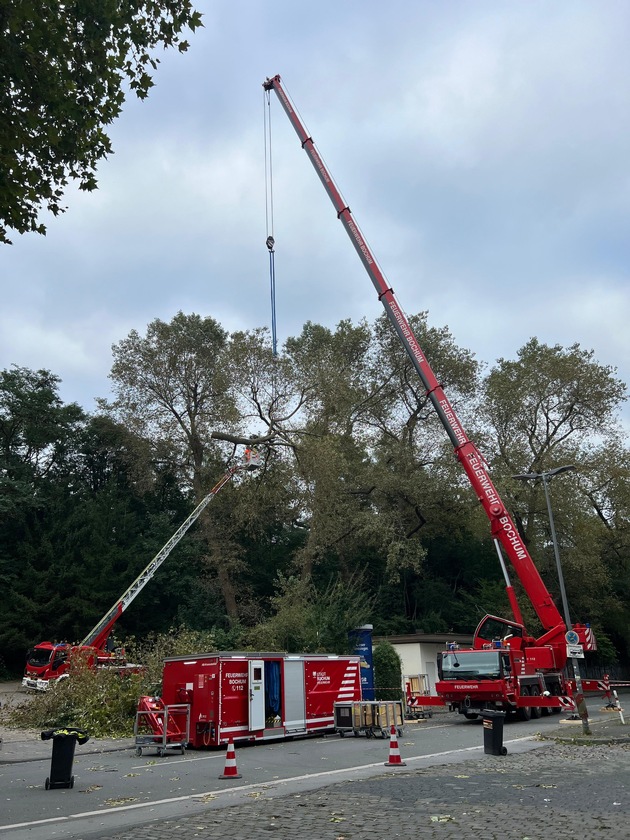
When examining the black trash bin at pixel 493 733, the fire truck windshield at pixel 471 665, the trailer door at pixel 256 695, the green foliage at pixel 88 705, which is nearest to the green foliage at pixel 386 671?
the fire truck windshield at pixel 471 665

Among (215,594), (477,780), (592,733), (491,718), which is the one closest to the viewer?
(477,780)

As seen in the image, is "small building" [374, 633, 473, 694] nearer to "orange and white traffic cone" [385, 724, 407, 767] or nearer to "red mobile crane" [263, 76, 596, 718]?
"red mobile crane" [263, 76, 596, 718]

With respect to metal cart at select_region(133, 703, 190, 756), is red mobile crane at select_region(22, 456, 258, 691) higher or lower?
higher

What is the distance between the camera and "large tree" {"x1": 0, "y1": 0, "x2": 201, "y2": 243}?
31.1 feet

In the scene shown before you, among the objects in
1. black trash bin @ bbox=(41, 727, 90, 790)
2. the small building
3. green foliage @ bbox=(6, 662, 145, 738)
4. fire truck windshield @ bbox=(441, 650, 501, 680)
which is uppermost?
the small building

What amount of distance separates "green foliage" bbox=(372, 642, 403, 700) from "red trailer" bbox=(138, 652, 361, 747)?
857cm

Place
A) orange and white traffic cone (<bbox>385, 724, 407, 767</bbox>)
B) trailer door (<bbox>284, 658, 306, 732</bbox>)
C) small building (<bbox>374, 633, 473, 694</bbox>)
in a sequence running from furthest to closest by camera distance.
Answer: small building (<bbox>374, 633, 473, 694</bbox>) < trailer door (<bbox>284, 658, 306, 732</bbox>) < orange and white traffic cone (<bbox>385, 724, 407, 767</bbox>)

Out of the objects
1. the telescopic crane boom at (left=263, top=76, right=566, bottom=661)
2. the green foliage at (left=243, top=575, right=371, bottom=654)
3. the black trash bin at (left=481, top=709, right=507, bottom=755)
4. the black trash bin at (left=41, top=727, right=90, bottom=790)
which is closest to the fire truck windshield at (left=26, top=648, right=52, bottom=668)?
the green foliage at (left=243, top=575, right=371, bottom=654)

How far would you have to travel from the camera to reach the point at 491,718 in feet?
48.6

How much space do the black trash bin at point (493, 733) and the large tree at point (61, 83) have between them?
12014mm

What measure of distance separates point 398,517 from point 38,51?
105ft

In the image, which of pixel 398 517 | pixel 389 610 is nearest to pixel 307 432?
pixel 398 517

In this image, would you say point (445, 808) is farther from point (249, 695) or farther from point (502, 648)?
point (502, 648)

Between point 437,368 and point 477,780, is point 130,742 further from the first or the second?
point 437,368
